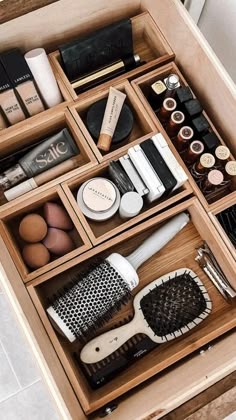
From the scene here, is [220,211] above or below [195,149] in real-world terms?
below

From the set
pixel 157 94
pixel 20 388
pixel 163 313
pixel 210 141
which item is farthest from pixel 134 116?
pixel 20 388

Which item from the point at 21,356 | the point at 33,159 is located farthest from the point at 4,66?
the point at 21,356

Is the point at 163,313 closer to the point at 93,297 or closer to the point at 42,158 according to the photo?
the point at 93,297

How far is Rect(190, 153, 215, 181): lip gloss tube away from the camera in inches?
33.4

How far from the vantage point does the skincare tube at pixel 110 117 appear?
0.88m

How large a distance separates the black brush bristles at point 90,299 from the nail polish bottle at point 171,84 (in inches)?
13.3

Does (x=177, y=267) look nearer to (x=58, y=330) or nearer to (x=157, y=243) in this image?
(x=157, y=243)

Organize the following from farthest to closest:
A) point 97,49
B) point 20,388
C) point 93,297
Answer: point 20,388 < point 97,49 < point 93,297

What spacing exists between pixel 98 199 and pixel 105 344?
0.25m

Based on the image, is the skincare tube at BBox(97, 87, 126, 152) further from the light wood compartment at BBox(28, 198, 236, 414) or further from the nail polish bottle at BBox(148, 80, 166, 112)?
the light wood compartment at BBox(28, 198, 236, 414)

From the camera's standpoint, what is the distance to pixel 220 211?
862 mm

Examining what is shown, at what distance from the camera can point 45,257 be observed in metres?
0.84

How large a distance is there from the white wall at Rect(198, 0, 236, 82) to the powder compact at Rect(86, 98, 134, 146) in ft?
0.93

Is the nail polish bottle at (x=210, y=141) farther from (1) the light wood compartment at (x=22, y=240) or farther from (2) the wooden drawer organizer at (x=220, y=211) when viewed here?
(1) the light wood compartment at (x=22, y=240)
